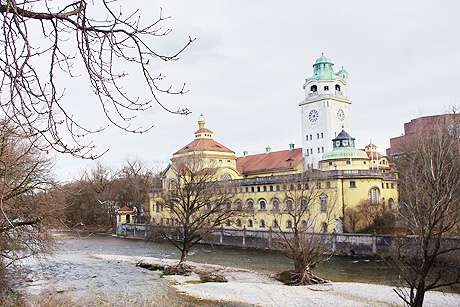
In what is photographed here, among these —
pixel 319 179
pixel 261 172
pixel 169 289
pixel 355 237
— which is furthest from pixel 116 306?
pixel 261 172

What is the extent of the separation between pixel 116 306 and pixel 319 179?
2615cm

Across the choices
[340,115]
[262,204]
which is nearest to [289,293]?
[262,204]

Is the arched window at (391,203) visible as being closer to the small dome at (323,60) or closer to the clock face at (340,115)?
the clock face at (340,115)

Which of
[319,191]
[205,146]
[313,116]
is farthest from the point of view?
[205,146]

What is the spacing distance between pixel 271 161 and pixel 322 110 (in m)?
9.64

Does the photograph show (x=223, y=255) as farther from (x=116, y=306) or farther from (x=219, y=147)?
(x=219, y=147)

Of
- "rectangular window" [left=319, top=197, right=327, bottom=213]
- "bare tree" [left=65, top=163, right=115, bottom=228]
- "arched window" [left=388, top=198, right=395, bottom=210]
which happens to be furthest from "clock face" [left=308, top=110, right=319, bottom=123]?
"bare tree" [left=65, top=163, right=115, bottom=228]

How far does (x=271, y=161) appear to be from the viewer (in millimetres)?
56219

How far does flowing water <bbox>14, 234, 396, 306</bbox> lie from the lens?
17484 millimetres

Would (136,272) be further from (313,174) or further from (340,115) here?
(340,115)

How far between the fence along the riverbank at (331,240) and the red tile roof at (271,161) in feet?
50.9

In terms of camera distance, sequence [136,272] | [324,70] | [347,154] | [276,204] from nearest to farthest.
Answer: [136,272] → [276,204] → [347,154] → [324,70]

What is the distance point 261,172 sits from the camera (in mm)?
55094

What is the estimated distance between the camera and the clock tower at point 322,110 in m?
53.2
